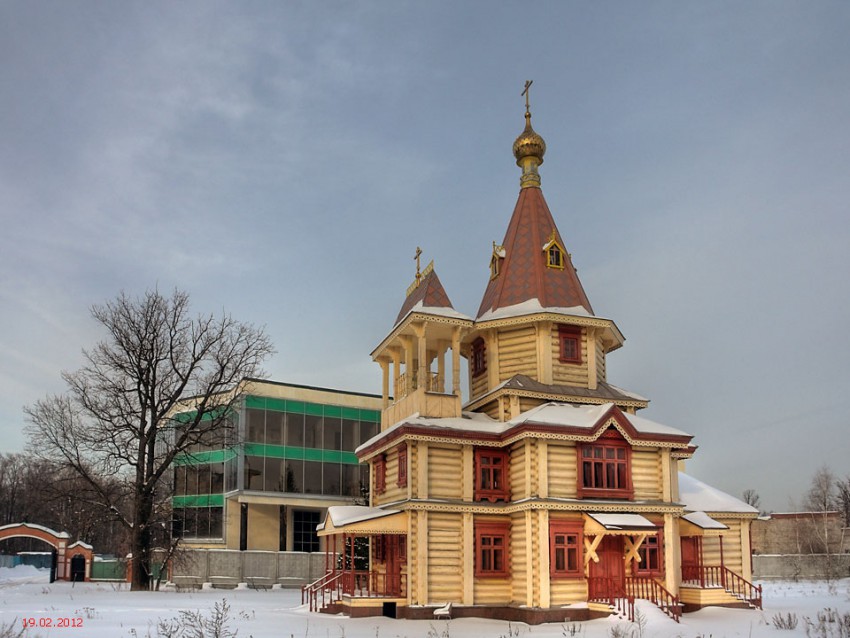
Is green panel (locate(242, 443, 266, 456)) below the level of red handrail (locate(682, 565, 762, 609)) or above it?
above

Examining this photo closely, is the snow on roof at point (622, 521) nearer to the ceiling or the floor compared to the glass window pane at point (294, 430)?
nearer to the floor

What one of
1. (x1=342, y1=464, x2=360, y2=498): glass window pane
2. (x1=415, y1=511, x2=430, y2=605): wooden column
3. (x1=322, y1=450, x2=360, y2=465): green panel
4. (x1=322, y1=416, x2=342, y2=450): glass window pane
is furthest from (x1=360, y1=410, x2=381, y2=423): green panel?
(x1=415, y1=511, x2=430, y2=605): wooden column

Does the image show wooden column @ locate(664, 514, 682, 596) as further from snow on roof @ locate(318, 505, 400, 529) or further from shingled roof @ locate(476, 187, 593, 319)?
snow on roof @ locate(318, 505, 400, 529)

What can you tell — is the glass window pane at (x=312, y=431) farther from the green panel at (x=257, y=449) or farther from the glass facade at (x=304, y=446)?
the green panel at (x=257, y=449)

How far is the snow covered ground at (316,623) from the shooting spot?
19344mm

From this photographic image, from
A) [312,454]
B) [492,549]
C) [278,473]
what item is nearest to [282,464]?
[278,473]

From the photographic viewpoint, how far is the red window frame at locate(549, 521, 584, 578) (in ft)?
85.5

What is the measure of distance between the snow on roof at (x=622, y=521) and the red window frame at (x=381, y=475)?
743cm

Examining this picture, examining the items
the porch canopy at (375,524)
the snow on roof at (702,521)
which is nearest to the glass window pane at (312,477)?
the porch canopy at (375,524)

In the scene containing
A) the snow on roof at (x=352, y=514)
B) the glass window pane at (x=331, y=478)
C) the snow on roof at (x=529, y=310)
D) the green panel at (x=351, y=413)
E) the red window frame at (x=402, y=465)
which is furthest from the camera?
the green panel at (x=351, y=413)

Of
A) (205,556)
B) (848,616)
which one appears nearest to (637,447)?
(848,616)

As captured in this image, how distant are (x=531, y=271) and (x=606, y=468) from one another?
7.87 metres

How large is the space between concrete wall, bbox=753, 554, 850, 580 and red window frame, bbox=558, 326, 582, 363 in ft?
99.8

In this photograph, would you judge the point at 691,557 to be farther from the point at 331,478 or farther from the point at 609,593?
the point at 331,478
